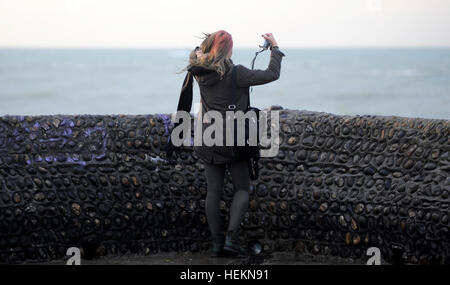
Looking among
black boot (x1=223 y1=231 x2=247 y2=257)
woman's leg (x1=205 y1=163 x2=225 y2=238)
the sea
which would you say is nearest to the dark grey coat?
woman's leg (x1=205 y1=163 x2=225 y2=238)

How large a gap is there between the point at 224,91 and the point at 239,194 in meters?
0.75

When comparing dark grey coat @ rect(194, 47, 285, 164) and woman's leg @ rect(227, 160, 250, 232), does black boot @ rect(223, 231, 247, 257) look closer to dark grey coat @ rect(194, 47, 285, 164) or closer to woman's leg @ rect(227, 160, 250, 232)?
woman's leg @ rect(227, 160, 250, 232)

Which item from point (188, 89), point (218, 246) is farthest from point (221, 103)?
point (218, 246)

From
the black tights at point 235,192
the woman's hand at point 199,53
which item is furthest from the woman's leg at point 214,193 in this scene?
the woman's hand at point 199,53

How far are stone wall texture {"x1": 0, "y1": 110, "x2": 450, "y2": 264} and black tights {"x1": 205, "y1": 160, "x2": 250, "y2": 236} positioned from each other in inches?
15.2

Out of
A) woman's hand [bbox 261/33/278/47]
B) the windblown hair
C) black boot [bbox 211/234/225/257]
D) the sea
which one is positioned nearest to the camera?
the windblown hair

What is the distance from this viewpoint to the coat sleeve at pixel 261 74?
495cm

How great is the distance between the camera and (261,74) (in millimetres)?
4949

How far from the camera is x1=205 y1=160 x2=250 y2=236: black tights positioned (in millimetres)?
5184

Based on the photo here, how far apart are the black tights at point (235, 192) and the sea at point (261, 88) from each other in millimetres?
23110

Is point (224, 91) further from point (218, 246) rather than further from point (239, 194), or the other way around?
point (218, 246)
